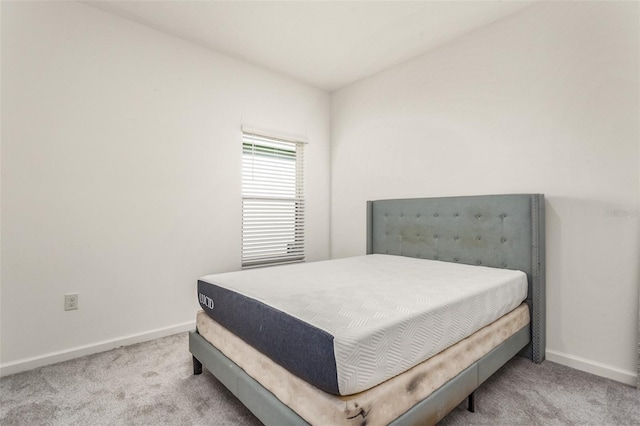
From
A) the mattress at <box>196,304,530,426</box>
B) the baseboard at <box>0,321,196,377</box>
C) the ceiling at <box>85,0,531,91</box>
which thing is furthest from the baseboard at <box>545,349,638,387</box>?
the baseboard at <box>0,321,196,377</box>

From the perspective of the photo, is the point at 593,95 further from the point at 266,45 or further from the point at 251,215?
the point at 251,215

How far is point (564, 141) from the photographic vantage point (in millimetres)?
2164

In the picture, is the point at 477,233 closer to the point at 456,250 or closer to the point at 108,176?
the point at 456,250

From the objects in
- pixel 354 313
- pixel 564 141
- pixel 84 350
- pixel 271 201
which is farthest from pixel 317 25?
pixel 84 350

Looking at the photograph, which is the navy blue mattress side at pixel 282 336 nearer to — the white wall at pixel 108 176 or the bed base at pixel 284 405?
the bed base at pixel 284 405

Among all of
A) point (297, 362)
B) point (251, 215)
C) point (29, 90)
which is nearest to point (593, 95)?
point (297, 362)

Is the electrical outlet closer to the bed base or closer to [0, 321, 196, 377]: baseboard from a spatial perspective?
[0, 321, 196, 377]: baseboard

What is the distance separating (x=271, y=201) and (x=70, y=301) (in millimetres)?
1878

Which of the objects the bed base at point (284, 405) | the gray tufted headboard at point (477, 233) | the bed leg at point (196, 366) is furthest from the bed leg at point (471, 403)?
the bed leg at point (196, 366)

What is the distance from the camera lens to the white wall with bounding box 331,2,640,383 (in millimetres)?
1948

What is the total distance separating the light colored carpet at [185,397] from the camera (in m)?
1.54

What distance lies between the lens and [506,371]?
2023 mm

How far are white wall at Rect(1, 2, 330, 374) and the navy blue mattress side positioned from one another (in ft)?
3.98

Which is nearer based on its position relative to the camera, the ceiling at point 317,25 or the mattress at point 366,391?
the mattress at point 366,391
